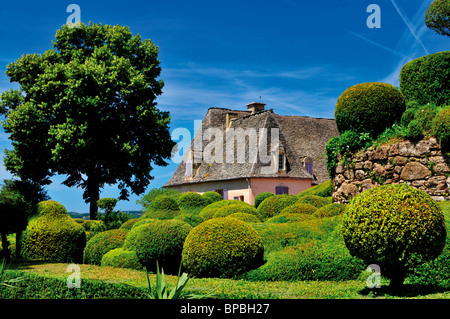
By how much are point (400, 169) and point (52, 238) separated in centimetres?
1371

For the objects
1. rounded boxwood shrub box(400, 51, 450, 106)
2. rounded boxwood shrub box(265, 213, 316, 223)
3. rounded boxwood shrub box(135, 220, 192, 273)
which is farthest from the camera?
rounded boxwood shrub box(400, 51, 450, 106)

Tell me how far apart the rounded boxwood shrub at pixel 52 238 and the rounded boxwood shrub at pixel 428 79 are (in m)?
15.3

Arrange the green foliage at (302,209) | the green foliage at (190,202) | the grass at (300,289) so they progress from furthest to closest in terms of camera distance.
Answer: the green foliage at (190,202)
the green foliage at (302,209)
the grass at (300,289)

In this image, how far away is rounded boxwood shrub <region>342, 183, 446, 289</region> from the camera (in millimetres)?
8844

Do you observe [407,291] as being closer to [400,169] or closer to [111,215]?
[400,169]

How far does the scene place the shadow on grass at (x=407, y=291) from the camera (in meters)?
9.24

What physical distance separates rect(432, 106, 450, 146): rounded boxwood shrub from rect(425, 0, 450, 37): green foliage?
5.55m

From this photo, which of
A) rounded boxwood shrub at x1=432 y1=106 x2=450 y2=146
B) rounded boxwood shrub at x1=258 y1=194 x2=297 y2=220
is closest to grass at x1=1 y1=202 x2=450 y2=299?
rounded boxwood shrub at x1=432 y1=106 x2=450 y2=146

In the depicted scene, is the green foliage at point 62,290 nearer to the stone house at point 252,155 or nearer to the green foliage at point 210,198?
the green foliage at point 210,198

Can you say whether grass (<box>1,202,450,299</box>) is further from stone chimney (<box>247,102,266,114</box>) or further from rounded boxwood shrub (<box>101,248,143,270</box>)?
stone chimney (<box>247,102,266,114</box>)

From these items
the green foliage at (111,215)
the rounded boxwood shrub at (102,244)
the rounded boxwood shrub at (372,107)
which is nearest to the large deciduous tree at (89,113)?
the green foliage at (111,215)

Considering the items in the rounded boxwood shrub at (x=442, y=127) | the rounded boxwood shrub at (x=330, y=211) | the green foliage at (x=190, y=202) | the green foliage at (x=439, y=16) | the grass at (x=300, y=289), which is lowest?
the grass at (x=300, y=289)

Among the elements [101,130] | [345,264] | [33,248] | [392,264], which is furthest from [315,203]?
[101,130]

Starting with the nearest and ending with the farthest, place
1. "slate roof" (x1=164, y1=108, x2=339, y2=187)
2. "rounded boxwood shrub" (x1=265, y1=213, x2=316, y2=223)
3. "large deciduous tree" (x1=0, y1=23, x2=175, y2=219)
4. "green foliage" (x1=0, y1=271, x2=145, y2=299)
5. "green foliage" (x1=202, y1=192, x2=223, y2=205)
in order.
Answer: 1. "green foliage" (x1=0, y1=271, x2=145, y2=299)
2. "rounded boxwood shrub" (x1=265, y1=213, x2=316, y2=223)
3. "green foliage" (x1=202, y1=192, x2=223, y2=205)
4. "large deciduous tree" (x1=0, y1=23, x2=175, y2=219)
5. "slate roof" (x1=164, y1=108, x2=339, y2=187)
